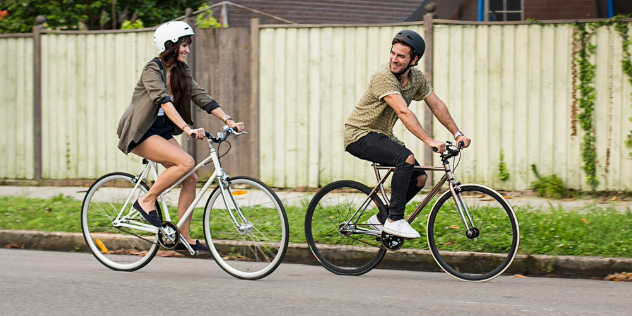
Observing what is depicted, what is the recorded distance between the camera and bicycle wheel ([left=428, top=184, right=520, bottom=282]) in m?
5.72

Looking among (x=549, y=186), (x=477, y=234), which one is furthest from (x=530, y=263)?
(x=549, y=186)

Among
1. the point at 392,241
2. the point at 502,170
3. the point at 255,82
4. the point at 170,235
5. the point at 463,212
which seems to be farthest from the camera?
the point at 255,82

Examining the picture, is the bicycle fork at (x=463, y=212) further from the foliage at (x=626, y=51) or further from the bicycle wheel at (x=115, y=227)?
the foliage at (x=626, y=51)

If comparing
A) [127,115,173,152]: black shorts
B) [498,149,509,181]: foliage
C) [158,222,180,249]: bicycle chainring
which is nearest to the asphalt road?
[158,222,180,249]: bicycle chainring

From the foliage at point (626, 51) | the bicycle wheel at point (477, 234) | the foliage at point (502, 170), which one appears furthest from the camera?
the foliage at point (502, 170)

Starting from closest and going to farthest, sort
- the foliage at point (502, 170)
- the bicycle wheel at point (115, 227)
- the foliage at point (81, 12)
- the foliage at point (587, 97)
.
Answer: the bicycle wheel at point (115, 227) → the foliage at point (587, 97) → the foliage at point (502, 170) → the foliage at point (81, 12)

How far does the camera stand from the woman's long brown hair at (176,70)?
597cm

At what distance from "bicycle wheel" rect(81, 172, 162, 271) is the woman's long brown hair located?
2.63ft

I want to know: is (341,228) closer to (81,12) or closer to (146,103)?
(146,103)

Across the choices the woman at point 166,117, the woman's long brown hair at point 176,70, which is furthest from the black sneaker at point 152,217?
the woman's long brown hair at point 176,70

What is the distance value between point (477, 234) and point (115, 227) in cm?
298

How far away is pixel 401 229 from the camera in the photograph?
5914 millimetres

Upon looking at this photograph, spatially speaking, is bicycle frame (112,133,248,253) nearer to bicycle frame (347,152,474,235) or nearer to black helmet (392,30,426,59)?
bicycle frame (347,152,474,235)

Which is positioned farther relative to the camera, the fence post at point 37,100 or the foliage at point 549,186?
the fence post at point 37,100
